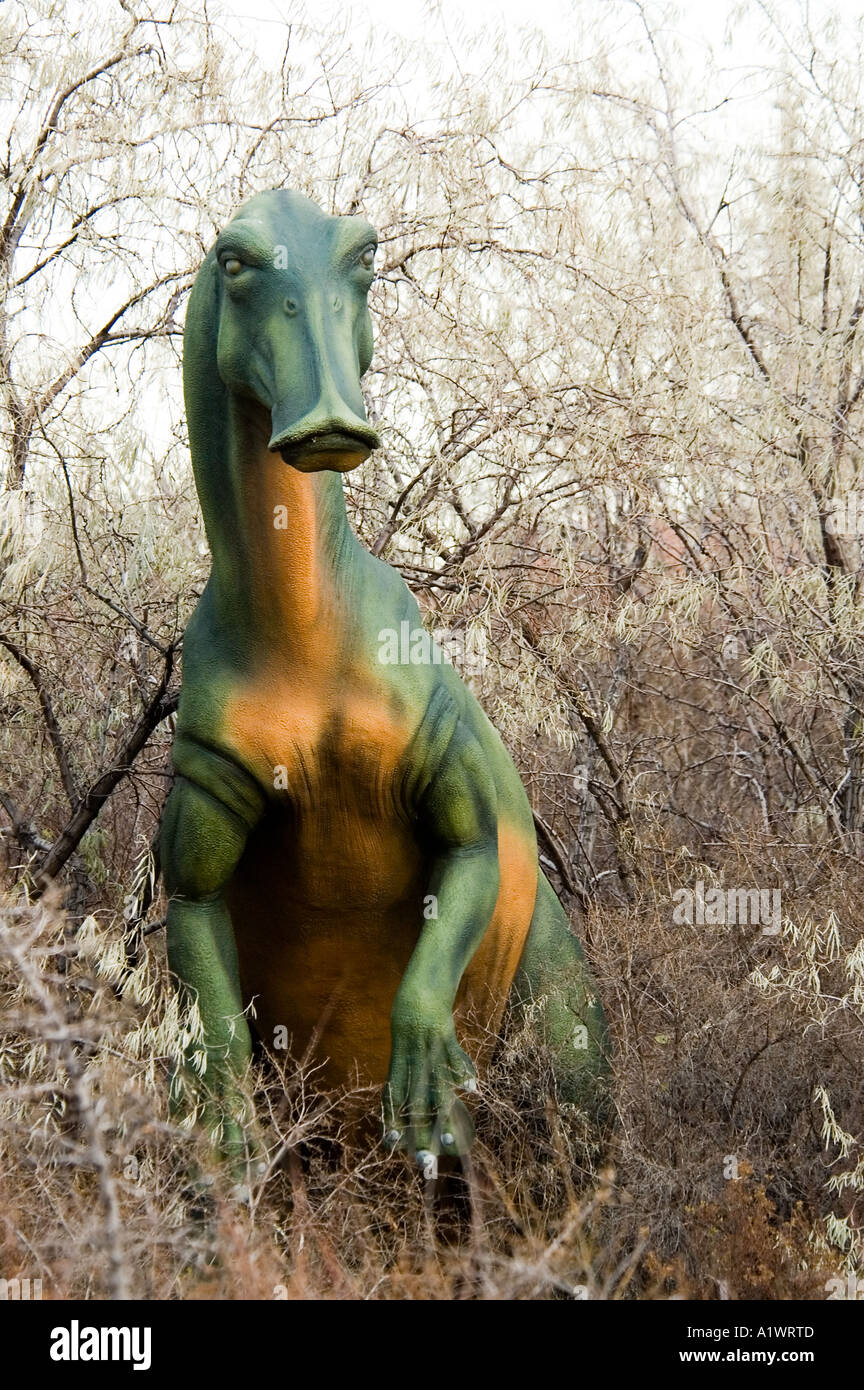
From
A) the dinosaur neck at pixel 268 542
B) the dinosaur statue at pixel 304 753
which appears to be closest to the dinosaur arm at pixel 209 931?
the dinosaur statue at pixel 304 753

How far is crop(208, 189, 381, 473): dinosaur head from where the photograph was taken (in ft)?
9.72

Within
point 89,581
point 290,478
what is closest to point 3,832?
point 89,581

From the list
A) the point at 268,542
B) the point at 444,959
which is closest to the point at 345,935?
the point at 444,959

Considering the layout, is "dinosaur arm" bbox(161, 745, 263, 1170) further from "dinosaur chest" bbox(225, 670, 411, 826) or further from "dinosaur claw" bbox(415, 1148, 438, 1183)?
"dinosaur claw" bbox(415, 1148, 438, 1183)

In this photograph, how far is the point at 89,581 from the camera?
18.9 ft

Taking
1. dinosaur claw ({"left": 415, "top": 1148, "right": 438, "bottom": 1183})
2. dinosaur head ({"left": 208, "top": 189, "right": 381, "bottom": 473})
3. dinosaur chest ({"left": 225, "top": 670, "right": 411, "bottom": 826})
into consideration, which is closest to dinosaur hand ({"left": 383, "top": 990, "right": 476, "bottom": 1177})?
dinosaur claw ({"left": 415, "top": 1148, "right": 438, "bottom": 1183})

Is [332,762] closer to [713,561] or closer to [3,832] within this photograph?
[3,832]

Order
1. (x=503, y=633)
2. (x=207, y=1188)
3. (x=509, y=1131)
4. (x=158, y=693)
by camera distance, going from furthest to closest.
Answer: (x=503, y=633) → (x=158, y=693) → (x=509, y=1131) → (x=207, y=1188)

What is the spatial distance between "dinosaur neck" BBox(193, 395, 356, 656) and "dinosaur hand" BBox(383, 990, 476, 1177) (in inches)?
30.4

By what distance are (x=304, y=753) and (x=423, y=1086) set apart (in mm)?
706

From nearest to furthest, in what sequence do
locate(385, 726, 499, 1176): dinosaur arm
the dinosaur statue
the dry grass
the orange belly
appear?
the dry grass
the dinosaur statue
locate(385, 726, 499, 1176): dinosaur arm
the orange belly

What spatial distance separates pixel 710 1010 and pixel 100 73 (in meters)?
3.96

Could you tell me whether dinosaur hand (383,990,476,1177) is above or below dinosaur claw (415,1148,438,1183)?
above

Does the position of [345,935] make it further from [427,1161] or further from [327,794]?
[427,1161]
